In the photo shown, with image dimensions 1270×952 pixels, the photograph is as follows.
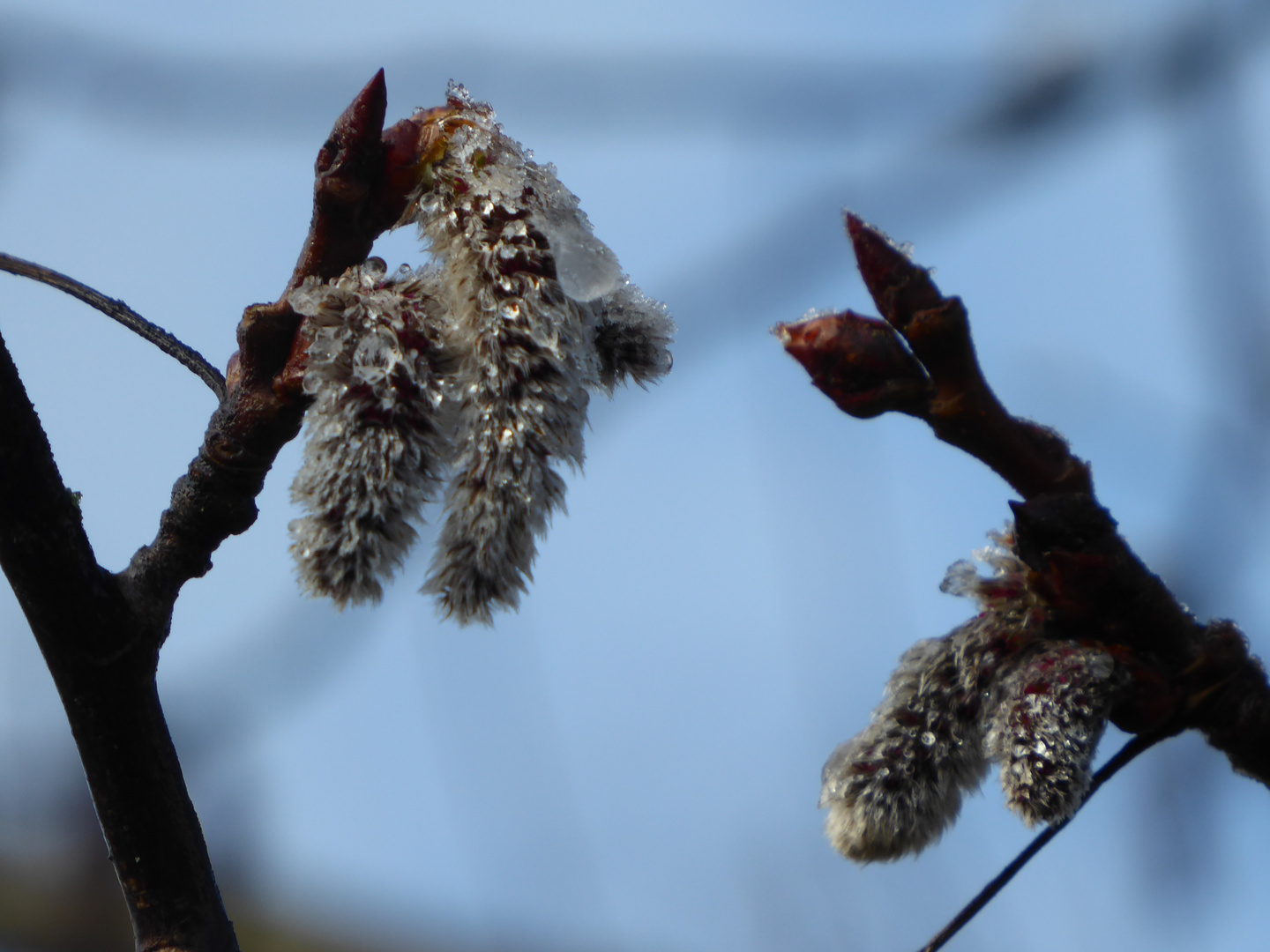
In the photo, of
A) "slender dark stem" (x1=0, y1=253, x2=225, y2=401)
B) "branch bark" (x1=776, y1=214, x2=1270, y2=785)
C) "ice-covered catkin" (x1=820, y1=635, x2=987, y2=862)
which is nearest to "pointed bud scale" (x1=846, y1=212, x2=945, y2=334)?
"branch bark" (x1=776, y1=214, x2=1270, y2=785)

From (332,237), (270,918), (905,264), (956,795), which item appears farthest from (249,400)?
(270,918)

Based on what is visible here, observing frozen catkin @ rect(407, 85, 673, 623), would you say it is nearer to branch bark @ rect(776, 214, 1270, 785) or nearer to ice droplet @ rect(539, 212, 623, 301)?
ice droplet @ rect(539, 212, 623, 301)

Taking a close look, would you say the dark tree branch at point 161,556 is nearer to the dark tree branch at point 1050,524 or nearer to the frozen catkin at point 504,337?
the frozen catkin at point 504,337

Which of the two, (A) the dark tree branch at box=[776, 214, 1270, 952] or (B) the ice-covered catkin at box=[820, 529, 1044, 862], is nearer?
(A) the dark tree branch at box=[776, 214, 1270, 952]

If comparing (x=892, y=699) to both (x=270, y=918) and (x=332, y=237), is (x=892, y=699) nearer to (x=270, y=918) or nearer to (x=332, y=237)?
(x=332, y=237)

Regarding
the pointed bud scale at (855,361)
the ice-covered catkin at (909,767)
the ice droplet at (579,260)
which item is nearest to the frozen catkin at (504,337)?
the ice droplet at (579,260)

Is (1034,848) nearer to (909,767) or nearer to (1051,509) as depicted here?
(909,767)
